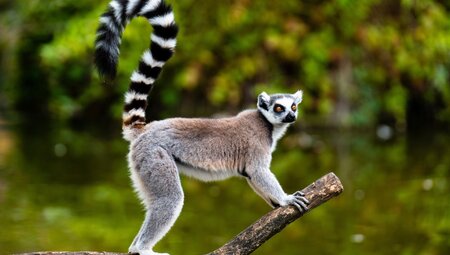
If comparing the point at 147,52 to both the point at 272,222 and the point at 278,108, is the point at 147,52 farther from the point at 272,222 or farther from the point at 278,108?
the point at 272,222

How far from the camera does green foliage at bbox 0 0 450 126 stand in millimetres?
17562

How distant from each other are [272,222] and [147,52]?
4.39 ft

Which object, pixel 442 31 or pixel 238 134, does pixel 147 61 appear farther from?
pixel 442 31

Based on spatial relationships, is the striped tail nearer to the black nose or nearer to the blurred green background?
the black nose

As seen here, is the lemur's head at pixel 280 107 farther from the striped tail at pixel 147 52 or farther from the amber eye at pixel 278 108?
the striped tail at pixel 147 52

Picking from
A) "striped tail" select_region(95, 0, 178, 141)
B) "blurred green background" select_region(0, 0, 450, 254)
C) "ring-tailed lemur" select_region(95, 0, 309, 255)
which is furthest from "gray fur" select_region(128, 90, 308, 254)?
"blurred green background" select_region(0, 0, 450, 254)

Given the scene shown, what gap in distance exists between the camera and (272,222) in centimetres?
512

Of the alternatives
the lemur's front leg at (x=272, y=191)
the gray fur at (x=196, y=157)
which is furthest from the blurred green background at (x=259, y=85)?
the lemur's front leg at (x=272, y=191)

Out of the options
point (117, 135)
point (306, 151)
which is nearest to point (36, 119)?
point (117, 135)

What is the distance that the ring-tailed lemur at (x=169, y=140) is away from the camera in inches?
204

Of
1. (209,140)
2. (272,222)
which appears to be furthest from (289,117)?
(272,222)

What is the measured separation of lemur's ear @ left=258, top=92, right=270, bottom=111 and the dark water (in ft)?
8.71

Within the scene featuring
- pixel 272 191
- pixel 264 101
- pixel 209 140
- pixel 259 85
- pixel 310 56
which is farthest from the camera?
pixel 310 56

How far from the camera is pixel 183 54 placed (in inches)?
711
